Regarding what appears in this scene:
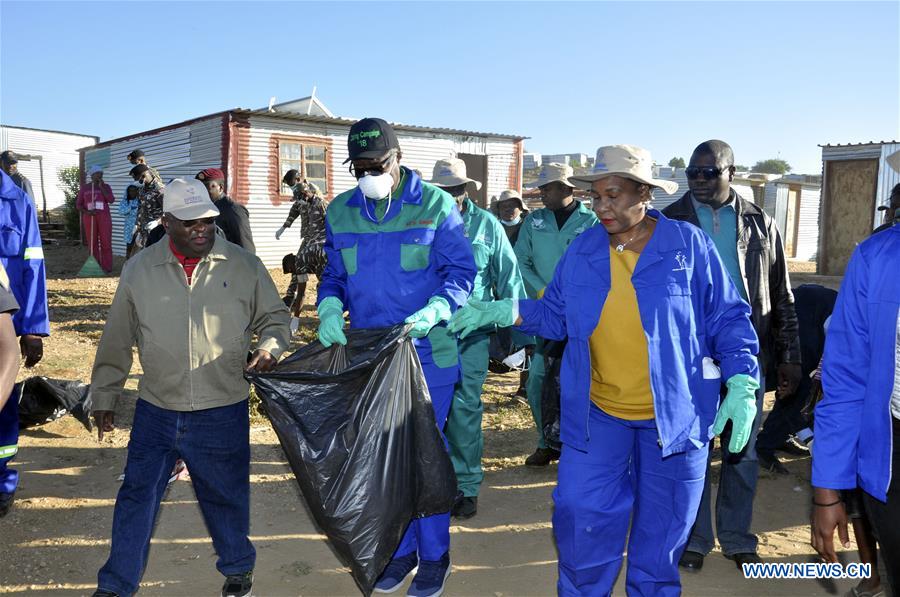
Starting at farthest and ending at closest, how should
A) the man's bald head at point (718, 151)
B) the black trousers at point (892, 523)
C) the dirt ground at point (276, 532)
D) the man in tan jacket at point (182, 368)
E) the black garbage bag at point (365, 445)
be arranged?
the man's bald head at point (718, 151), the dirt ground at point (276, 532), the man in tan jacket at point (182, 368), the black garbage bag at point (365, 445), the black trousers at point (892, 523)

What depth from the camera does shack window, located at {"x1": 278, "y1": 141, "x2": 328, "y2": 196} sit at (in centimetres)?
→ 1823

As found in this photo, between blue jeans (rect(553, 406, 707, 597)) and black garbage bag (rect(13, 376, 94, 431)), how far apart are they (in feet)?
13.9

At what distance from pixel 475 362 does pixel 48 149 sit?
36848 mm

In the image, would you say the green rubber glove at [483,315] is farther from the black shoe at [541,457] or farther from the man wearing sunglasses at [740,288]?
the black shoe at [541,457]

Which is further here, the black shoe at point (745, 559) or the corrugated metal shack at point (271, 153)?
the corrugated metal shack at point (271, 153)

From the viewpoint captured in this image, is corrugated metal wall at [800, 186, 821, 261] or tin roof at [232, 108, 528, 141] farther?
corrugated metal wall at [800, 186, 821, 261]

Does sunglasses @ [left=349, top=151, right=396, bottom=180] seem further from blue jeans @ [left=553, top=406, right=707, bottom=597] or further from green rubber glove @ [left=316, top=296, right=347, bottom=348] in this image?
blue jeans @ [left=553, top=406, right=707, bottom=597]

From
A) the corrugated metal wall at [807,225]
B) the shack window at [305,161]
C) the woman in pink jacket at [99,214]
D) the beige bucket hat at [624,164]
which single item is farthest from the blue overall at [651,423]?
the corrugated metal wall at [807,225]

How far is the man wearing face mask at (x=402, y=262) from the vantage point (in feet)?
11.2

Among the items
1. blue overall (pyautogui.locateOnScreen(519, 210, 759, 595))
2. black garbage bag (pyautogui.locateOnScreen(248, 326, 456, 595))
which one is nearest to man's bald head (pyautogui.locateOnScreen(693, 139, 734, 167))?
blue overall (pyautogui.locateOnScreen(519, 210, 759, 595))

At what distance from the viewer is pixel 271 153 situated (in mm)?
17953

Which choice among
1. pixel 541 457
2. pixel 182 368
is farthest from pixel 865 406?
pixel 541 457

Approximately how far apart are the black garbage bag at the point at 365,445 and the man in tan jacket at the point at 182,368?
22 cm

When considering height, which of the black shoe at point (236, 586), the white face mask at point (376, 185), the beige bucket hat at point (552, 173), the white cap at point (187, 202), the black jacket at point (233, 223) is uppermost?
the beige bucket hat at point (552, 173)
